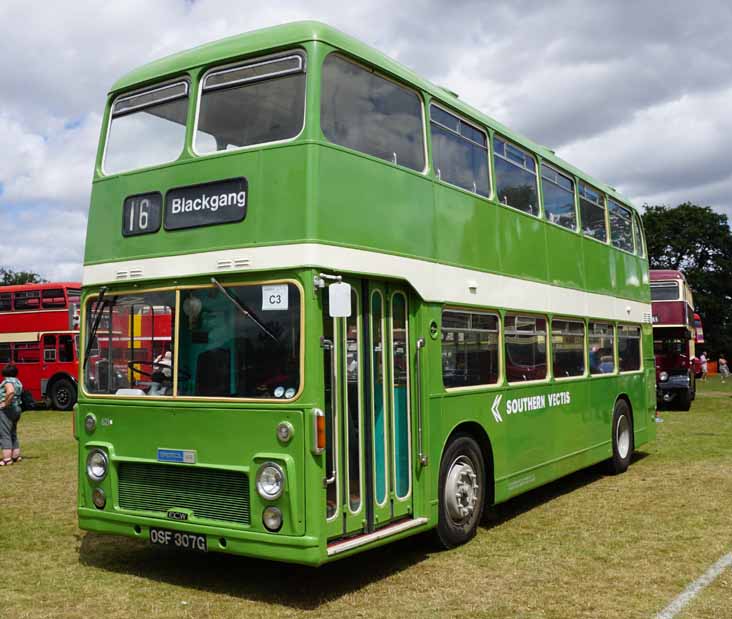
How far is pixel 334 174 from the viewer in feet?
21.8

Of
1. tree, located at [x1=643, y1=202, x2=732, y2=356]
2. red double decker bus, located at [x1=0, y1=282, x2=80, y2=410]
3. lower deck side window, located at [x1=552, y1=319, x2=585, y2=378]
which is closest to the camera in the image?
lower deck side window, located at [x1=552, y1=319, x2=585, y2=378]

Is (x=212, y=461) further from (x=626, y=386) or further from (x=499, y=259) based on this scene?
(x=626, y=386)

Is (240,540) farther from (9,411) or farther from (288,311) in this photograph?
(9,411)

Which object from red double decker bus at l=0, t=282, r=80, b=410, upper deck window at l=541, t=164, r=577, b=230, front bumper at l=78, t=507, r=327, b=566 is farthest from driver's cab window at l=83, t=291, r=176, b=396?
red double decker bus at l=0, t=282, r=80, b=410

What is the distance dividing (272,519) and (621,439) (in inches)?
330

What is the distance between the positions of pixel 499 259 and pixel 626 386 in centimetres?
523

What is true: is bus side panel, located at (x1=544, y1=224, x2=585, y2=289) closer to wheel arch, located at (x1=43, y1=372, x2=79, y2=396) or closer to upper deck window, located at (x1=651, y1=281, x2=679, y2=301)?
upper deck window, located at (x1=651, y1=281, x2=679, y2=301)

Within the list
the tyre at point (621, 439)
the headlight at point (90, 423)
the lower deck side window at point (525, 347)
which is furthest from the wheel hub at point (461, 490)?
the tyre at point (621, 439)

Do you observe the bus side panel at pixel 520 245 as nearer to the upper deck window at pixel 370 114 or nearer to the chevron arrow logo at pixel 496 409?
the chevron arrow logo at pixel 496 409

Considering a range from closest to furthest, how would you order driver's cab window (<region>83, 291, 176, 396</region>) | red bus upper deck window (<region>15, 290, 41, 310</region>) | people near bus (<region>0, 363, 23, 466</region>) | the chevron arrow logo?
driver's cab window (<region>83, 291, 176, 396</region>) < the chevron arrow logo < people near bus (<region>0, 363, 23, 466</region>) < red bus upper deck window (<region>15, 290, 41, 310</region>)

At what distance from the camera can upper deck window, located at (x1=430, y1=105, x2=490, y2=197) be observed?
8.18 metres

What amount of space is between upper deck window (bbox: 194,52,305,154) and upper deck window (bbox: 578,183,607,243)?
647cm

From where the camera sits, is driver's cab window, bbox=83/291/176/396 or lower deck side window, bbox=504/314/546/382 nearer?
driver's cab window, bbox=83/291/176/396

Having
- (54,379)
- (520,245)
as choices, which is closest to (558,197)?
(520,245)
